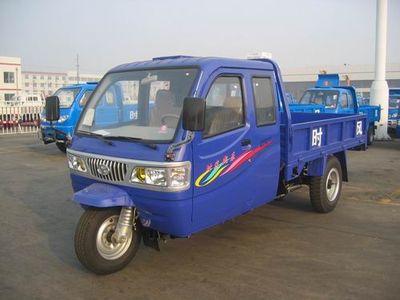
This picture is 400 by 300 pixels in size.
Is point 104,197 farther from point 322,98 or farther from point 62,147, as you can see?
point 322,98

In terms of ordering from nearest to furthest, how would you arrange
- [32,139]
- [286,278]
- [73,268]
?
[286,278]
[73,268]
[32,139]

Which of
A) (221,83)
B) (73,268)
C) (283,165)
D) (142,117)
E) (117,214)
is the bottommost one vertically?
(73,268)

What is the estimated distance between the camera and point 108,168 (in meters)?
4.42

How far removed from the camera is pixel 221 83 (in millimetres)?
Result: 4684

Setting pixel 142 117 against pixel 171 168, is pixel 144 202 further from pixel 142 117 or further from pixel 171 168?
pixel 142 117

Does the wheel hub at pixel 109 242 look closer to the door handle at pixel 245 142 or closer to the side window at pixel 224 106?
the side window at pixel 224 106

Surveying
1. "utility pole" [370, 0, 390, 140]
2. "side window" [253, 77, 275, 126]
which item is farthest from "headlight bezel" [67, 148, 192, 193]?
"utility pole" [370, 0, 390, 140]

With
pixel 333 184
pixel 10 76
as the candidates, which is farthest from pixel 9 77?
pixel 333 184

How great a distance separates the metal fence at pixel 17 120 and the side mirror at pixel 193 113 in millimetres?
19308

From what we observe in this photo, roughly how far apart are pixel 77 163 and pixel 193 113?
1677mm

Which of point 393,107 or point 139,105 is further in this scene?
point 393,107

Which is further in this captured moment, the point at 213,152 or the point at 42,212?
the point at 42,212

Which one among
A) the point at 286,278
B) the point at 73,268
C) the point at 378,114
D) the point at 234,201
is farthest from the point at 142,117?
A: the point at 378,114

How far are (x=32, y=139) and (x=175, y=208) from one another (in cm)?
1561
